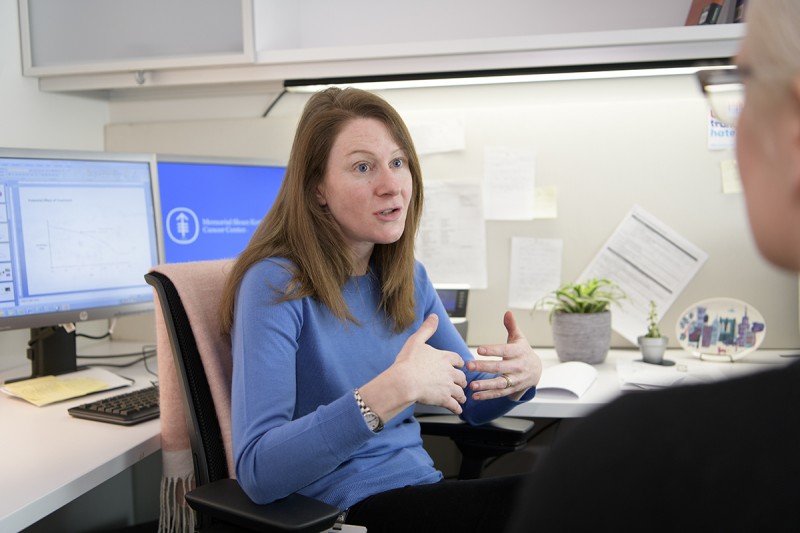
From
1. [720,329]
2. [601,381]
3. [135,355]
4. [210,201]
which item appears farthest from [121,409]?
[720,329]

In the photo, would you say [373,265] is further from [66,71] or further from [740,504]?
[740,504]

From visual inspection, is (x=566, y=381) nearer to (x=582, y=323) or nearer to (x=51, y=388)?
(x=582, y=323)

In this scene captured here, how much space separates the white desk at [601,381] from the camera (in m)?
1.52

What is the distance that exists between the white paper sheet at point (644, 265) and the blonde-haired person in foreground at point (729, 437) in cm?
159

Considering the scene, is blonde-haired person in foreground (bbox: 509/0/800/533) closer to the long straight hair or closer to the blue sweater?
the blue sweater

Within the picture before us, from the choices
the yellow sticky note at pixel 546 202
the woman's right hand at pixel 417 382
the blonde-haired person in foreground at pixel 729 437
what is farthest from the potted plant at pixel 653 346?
the blonde-haired person in foreground at pixel 729 437

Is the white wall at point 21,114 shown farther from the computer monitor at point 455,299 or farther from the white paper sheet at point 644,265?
the white paper sheet at point 644,265

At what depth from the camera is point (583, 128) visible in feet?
6.61

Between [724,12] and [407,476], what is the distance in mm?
1216

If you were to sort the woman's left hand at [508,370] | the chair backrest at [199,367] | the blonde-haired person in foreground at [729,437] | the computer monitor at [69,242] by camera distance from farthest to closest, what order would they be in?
the computer monitor at [69,242], the woman's left hand at [508,370], the chair backrest at [199,367], the blonde-haired person in foreground at [729,437]

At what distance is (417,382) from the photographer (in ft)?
3.78

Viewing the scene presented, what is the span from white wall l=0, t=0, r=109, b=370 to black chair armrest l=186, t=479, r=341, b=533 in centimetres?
101

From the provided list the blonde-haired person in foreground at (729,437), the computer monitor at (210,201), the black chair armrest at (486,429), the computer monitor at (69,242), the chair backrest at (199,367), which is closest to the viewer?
the blonde-haired person in foreground at (729,437)

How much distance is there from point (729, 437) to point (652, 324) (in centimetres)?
155
